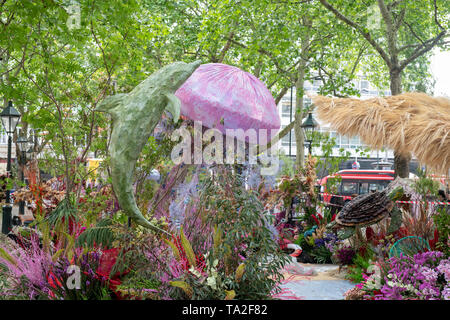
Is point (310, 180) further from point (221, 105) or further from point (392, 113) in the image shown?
point (221, 105)

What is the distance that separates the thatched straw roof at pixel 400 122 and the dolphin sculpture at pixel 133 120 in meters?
3.32

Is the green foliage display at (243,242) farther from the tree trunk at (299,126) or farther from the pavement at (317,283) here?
the tree trunk at (299,126)

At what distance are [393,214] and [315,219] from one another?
2.77 metres

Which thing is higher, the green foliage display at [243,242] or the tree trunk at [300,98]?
the tree trunk at [300,98]

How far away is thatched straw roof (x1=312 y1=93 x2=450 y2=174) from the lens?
474cm

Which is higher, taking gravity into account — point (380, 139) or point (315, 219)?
point (380, 139)

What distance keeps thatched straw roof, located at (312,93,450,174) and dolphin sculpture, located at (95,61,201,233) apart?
332cm

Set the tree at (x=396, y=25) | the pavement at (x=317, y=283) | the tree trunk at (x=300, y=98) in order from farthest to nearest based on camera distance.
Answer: the tree trunk at (x=300, y=98) < the tree at (x=396, y=25) < the pavement at (x=317, y=283)

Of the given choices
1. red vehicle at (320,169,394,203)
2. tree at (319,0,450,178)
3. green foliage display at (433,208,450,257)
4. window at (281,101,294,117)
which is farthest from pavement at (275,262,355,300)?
window at (281,101,294,117)

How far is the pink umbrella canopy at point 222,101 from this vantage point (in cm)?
372

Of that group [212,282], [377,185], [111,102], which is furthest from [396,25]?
[377,185]

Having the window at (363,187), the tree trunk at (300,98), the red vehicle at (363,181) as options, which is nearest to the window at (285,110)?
the red vehicle at (363,181)
